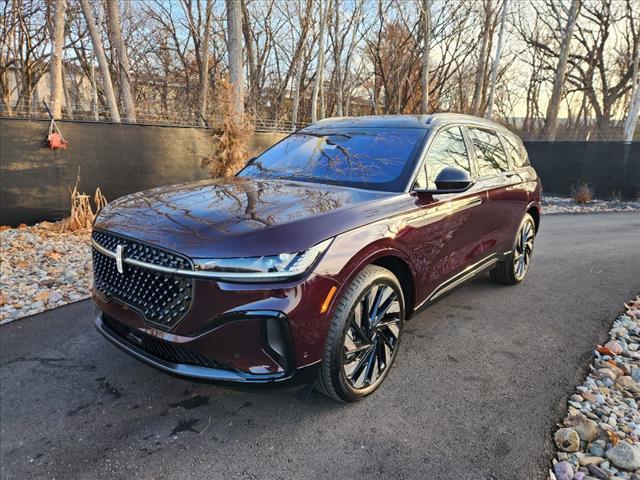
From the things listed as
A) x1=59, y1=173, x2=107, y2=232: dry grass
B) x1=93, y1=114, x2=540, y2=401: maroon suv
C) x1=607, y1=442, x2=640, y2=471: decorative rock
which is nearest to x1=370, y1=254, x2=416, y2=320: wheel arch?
x1=93, y1=114, x2=540, y2=401: maroon suv

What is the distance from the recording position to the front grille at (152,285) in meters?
2.06

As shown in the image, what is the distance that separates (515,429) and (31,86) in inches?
1277

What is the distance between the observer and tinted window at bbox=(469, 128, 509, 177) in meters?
3.85

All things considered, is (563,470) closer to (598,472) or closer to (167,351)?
(598,472)

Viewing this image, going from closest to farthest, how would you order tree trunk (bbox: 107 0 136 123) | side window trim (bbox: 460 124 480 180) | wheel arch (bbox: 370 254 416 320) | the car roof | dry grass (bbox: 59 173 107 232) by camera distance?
wheel arch (bbox: 370 254 416 320)
the car roof
side window trim (bbox: 460 124 480 180)
dry grass (bbox: 59 173 107 232)
tree trunk (bbox: 107 0 136 123)

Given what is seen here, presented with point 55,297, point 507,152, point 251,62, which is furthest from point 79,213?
point 251,62

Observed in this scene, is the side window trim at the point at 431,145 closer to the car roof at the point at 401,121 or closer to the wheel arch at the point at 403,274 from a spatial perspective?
the car roof at the point at 401,121

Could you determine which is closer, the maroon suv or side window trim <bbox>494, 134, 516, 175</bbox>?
the maroon suv

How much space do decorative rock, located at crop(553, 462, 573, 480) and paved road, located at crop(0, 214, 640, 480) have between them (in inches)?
2.5

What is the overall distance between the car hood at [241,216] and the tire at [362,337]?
396 mm

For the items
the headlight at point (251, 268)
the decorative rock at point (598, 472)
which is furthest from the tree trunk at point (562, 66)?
the headlight at point (251, 268)

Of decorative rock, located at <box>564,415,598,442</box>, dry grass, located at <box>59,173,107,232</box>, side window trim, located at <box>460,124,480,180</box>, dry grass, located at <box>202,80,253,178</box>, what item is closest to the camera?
decorative rock, located at <box>564,415,598,442</box>

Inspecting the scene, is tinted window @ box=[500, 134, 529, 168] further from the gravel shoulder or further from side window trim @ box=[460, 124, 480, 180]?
the gravel shoulder

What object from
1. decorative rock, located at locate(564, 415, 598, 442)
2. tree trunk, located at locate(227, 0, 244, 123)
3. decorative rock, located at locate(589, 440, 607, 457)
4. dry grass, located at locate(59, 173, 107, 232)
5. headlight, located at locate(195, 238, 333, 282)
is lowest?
decorative rock, located at locate(589, 440, 607, 457)
